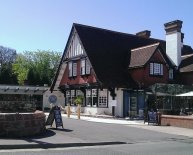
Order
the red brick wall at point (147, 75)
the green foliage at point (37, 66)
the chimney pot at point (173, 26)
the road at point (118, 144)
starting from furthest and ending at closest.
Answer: the green foliage at point (37, 66) < the chimney pot at point (173, 26) < the red brick wall at point (147, 75) < the road at point (118, 144)

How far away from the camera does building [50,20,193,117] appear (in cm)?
3553

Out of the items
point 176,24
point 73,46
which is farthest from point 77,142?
point 176,24

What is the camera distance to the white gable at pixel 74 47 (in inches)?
1551

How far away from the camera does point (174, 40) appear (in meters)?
41.6

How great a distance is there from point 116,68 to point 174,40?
844 cm

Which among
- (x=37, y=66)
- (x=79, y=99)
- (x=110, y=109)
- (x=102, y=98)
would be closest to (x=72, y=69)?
(x=79, y=99)

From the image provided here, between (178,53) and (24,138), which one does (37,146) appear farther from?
(178,53)

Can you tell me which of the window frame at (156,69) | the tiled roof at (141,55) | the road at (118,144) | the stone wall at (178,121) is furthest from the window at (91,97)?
the road at (118,144)

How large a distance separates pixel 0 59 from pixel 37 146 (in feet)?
231

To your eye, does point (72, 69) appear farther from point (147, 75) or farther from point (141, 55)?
point (147, 75)

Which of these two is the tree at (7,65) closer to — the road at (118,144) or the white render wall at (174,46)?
the white render wall at (174,46)

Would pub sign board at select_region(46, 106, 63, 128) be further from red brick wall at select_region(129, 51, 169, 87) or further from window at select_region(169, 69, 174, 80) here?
window at select_region(169, 69, 174, 80)

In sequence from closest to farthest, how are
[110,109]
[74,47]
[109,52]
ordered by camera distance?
[110,109]
[109,52]
[74,47]

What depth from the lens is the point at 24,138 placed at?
1648 cm
